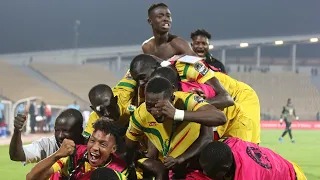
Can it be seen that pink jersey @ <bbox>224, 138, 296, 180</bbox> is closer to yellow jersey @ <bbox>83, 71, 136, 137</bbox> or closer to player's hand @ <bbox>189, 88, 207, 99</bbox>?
player's hand @ <bbox>189, 88, 207, 99</bbox>

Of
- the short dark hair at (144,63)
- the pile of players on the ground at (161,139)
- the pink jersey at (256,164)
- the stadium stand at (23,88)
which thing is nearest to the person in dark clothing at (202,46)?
the pile of players on the ground at (161,139)

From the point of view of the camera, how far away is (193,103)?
4609 mm

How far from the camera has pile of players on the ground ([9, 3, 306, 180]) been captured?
4.30 meters

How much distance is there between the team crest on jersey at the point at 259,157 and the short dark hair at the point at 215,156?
11.4 inches

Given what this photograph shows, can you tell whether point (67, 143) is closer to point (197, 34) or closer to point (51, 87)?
point (197, 34)

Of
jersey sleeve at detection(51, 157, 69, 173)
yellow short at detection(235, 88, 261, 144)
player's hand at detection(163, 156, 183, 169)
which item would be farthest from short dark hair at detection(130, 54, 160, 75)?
yellow short at detection(235, 88, 261, 144)

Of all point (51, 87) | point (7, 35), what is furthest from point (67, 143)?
point (7, 35)

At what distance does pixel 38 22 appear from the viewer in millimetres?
81250

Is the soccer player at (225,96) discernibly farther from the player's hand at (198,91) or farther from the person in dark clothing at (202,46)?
the person in dark clothing at (202,46)

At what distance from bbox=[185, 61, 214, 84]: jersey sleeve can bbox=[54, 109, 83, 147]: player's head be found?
4.04ft

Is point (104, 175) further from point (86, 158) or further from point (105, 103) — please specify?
point (105, 103)

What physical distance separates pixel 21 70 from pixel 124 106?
4326 cm

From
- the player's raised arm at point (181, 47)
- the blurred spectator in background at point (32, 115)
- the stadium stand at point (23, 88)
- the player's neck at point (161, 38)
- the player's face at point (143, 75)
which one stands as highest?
the player's neck at point (161, 38)

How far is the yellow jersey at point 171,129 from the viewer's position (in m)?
4.68
